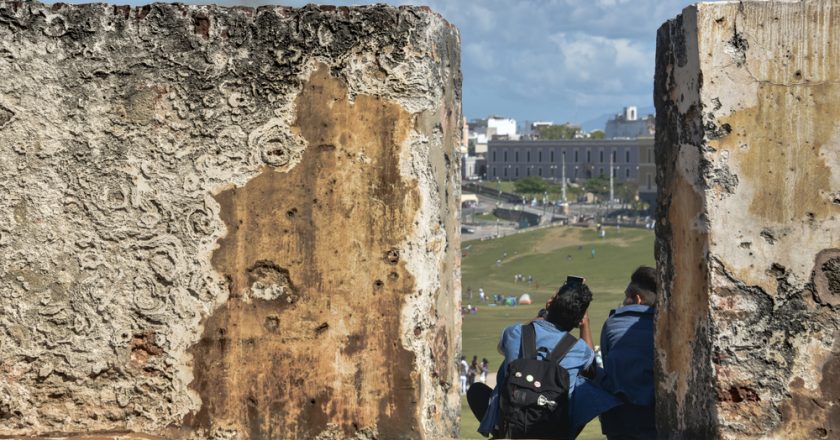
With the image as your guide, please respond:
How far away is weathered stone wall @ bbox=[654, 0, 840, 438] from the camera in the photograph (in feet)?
12.4

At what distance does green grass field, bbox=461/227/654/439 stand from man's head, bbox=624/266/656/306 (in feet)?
70.9

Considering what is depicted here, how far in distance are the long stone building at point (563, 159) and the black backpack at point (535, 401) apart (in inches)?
3759

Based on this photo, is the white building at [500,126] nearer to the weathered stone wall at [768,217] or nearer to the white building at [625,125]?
the white building at [625,125]

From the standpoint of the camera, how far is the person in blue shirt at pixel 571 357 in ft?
14.0

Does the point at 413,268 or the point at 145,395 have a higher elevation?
the point at 413,268

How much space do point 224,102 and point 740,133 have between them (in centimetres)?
167

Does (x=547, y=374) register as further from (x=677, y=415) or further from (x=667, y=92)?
(x=667, y=92)

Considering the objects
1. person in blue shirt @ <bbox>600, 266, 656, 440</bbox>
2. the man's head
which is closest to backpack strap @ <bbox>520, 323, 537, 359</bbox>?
person in blue shirt @ <bbox>600, 266, 656, 440</bbox>

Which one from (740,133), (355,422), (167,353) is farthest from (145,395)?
(740,133)

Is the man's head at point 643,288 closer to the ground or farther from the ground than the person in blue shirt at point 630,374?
farther from the ground

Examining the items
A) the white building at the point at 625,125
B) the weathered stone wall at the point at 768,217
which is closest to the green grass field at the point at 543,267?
the weathered stone wall at the point at 768,217

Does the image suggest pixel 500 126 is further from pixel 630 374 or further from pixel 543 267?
pixel 630 374

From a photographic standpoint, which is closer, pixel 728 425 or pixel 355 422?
pixel 728 425

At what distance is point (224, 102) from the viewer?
13.4 ft
